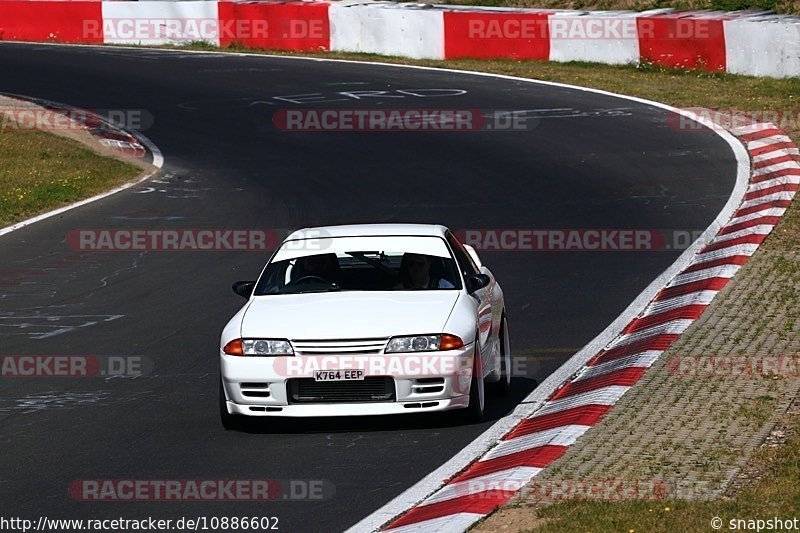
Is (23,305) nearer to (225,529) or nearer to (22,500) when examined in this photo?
(22,500)

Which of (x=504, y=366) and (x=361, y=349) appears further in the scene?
(x=504, y=366)

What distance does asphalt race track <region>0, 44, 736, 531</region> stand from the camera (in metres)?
9.09

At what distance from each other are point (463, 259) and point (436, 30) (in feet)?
77.2

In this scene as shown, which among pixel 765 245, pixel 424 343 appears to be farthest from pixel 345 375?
pixel 765 245

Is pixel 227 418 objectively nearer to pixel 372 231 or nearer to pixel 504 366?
pixel 372 231

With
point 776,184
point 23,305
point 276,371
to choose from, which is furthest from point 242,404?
point 776,184

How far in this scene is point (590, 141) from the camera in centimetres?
2359

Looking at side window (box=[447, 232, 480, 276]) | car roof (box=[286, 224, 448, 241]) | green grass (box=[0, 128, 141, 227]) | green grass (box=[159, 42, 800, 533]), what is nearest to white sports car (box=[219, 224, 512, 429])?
side window (box=[447, 232, 480, 276])

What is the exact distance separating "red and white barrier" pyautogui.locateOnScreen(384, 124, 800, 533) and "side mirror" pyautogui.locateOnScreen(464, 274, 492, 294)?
3.08ft

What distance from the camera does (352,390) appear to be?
9648 millimetres

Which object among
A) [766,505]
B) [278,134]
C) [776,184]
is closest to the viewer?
[766,505]

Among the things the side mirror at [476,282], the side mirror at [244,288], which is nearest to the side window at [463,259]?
the side mirror at [476,282]

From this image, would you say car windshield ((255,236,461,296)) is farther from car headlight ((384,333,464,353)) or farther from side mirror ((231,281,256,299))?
car headlight ((384,333,464,353))

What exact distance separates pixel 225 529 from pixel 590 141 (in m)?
16.7
